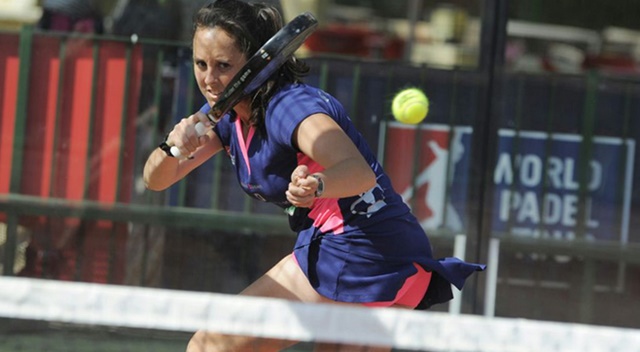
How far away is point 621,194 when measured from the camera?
5129 mm

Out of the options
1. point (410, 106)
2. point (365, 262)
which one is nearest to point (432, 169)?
point (410, 106)

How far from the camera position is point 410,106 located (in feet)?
15.6

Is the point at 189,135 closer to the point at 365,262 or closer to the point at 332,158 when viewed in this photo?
the point at 332,158

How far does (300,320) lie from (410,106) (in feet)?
7.62

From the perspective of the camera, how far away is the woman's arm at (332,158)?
258 cm

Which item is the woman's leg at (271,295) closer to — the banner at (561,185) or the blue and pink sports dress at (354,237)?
the blue and pink sports dress at (354,237)

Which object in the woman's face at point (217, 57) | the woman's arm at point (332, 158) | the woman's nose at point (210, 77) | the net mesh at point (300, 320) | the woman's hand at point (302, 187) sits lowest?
the net mesh at point (300, 320)

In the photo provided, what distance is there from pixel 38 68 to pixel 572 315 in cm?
260

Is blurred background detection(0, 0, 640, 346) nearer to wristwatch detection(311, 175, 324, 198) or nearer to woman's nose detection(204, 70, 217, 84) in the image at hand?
woman's nose detection(204, 70, 217, 84)

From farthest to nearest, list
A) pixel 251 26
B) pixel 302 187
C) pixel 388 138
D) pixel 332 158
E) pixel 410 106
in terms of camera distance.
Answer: pixel 388 138 → pixel 410 106 → pixel 251 26 → pixel 332 158 → pixel 302 187

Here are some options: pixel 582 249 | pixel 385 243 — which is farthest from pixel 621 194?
pixel 385 243

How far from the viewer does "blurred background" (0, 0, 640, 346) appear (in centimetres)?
504

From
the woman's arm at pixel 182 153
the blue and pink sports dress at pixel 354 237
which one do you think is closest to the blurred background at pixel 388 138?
the woman's arm at pixel 182 153

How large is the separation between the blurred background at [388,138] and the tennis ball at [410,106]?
12 centimetres
